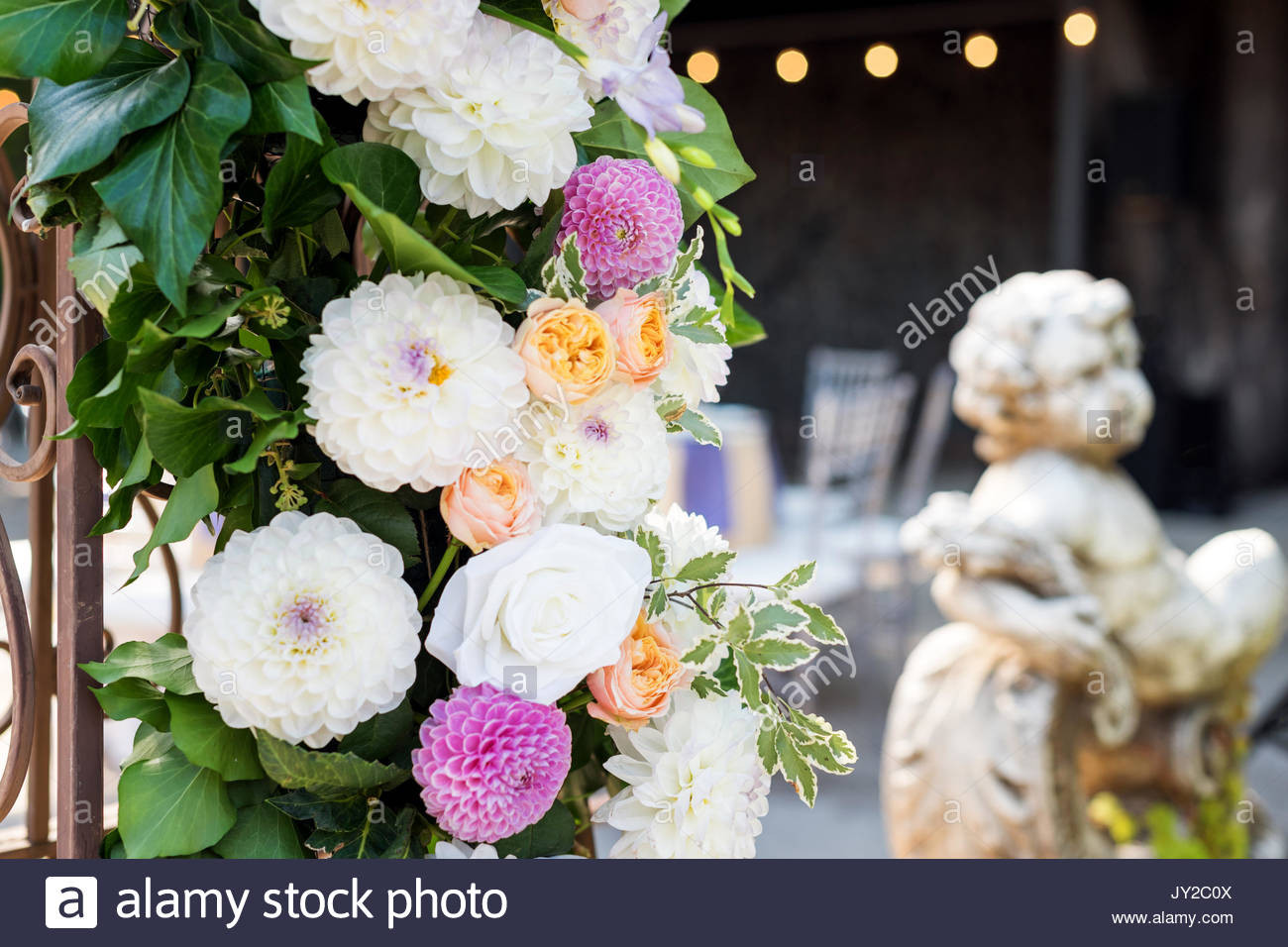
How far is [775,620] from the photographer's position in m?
0.57

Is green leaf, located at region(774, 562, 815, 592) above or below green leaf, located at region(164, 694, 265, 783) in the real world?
above

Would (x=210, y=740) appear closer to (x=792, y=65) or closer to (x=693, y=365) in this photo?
(x=693, y=365)

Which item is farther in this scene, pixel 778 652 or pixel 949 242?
pixel 949 242

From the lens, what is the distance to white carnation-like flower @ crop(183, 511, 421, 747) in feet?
1.54

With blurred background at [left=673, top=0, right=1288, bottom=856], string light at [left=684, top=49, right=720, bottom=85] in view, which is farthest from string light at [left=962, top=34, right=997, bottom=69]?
string light at [left=684, top=49, right=720, bottom=85]

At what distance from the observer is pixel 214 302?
19.1 inches

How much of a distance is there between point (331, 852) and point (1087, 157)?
4617mm

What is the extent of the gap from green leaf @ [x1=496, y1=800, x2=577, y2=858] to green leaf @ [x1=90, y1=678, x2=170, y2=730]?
0.17m

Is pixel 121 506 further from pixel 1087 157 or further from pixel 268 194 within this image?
pixel 1087 157

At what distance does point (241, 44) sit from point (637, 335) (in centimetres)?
21

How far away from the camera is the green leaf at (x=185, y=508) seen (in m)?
0.49

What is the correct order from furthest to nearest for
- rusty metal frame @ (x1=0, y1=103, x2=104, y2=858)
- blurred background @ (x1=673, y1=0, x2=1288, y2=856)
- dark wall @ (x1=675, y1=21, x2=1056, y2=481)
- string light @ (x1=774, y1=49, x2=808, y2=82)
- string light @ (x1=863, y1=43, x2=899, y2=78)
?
dark wall @ (x1=675, y1=21, x2=1056, y2=481) < string light @ (x1=774, y1=49, x2=808, y2=82) < string light @ (x1=863, y1=43, x2=899, y2=78) < blurred background @ (x1=673, y1=0, x2=1288, y2=856) < rusty metal frame @ (x1=0, y1=103, x2=104, y2=858)

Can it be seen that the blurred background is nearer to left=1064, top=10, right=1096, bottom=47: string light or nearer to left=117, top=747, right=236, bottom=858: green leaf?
left=1064, top=10, right=1096, bottom=47: string light

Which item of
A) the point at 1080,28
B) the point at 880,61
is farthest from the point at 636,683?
the point at 880,61
